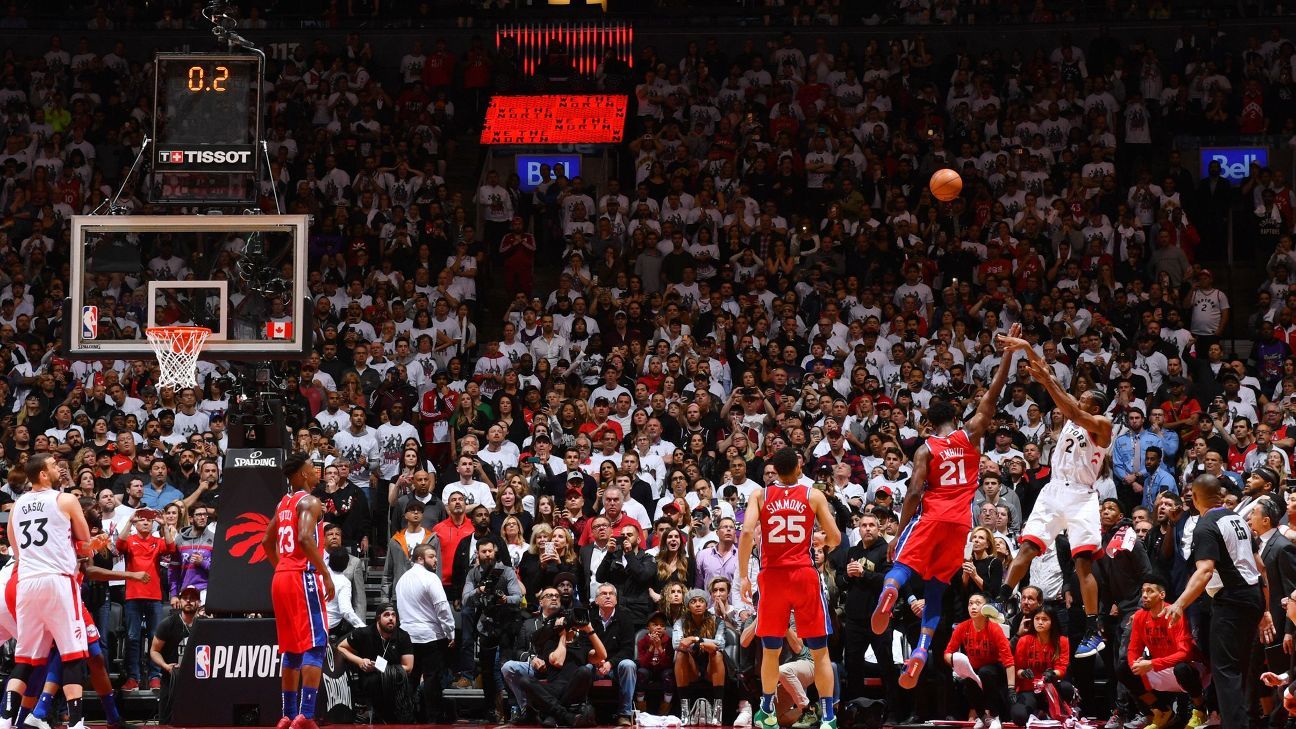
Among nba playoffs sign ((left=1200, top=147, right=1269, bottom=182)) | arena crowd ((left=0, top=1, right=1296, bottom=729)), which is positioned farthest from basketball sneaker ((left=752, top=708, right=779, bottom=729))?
nba playoffs sign ((left=1200, top=147, right=1269, bottom=182))

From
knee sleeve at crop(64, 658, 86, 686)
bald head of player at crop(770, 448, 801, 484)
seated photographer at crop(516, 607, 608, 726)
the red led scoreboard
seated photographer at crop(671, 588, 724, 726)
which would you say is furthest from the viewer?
the red led scoreboard

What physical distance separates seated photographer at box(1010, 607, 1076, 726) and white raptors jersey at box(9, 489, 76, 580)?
8331mm

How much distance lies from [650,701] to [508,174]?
44.3 ft

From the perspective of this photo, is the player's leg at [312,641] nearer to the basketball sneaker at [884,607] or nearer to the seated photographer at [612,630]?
the seated photographer at [612,630]

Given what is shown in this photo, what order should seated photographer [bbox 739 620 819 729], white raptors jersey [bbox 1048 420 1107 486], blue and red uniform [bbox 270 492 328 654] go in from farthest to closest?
1. seated photographer [bbox 739 620 819 729]
2. white raptors jersey [bbox 1048 420 1107 486]
3. blue and red uniform [bbox 270 492 328 654]

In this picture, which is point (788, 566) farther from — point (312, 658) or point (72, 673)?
point (72, 673)

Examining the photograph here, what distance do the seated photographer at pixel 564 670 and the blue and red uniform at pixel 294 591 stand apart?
2762 mm

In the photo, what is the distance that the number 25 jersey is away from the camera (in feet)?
40.8

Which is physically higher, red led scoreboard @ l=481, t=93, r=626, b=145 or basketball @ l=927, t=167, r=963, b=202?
red led scoreboard @ l=481, t=93, r=626, b=145

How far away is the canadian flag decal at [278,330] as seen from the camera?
14.7 meters

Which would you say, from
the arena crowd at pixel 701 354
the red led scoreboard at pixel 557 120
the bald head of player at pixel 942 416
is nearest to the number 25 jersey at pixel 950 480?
the bald head of player at pixel 942 416

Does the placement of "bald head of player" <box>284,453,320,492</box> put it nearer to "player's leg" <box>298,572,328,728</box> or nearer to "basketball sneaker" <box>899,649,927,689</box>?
"player's leg" <box>298,572,328,728</box>

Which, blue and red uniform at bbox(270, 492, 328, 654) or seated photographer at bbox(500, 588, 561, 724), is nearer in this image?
blue and red uniform at bbox(270, 492, 328, 654)

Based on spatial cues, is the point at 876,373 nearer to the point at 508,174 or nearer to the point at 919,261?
the point at 919,261
